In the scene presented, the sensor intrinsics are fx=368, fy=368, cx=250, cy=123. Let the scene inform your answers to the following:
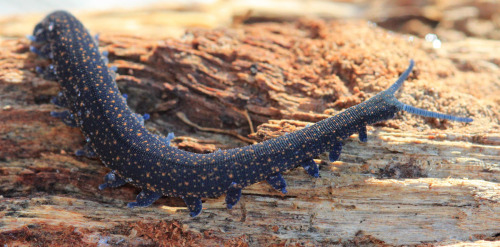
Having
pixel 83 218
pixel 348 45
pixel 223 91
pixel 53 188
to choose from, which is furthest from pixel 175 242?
pixel 348 45

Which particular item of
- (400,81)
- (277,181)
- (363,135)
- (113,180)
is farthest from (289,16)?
(113,180)

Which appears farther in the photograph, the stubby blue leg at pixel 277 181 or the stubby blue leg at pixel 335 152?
the stubby blue leg at pixel 335 152

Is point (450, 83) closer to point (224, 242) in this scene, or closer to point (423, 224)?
point (423, 224)

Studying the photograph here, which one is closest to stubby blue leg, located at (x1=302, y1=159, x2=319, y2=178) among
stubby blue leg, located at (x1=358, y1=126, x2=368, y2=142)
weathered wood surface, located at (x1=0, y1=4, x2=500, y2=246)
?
weathered wood surface, located at (x1=0, y1=4, x2=500, y2=246)

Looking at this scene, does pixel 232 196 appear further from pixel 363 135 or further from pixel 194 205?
pixel 363 135

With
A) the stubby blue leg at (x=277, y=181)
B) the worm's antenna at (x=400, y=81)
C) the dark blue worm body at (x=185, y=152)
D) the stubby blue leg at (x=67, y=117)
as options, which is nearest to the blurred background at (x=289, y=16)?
the stubby blue leg at (x=67, y=117)

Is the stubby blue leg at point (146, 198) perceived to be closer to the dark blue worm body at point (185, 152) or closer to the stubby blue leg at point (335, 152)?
the dark blue worm body at point (185, 152)
